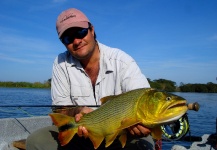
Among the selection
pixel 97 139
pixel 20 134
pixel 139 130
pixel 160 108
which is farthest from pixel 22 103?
pixel 160 108

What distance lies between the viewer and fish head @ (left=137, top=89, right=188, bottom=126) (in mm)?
2734

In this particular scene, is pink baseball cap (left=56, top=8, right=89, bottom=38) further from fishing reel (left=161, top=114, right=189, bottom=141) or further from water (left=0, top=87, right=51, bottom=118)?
water (left=0, top=87, right=51, bottom=118)

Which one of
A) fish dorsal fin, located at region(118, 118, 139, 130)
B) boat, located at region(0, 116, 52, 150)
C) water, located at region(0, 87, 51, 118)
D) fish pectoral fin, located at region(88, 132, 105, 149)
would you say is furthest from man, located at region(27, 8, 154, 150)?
water, located at region(0, 87, 51, 118)

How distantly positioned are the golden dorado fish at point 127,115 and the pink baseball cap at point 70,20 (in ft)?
4.35

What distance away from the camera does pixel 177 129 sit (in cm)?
479

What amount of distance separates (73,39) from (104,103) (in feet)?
4.17

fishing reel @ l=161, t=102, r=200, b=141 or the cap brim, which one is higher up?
A: the cap brim

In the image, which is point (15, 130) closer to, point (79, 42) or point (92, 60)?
point (92, 60)

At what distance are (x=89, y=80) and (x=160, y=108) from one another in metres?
1.77

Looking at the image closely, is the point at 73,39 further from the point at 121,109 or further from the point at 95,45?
the point at 121,109

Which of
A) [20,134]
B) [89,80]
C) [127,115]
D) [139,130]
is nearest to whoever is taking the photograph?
[127,115]

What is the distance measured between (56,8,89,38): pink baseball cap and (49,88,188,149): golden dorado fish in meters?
1.33

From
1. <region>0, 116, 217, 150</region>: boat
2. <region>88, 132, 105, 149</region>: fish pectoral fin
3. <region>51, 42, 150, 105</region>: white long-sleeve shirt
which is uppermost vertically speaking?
<region>51, 42, 150, 105</region>: white long-sleeve shirt

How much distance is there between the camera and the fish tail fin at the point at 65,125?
3.35 meters
